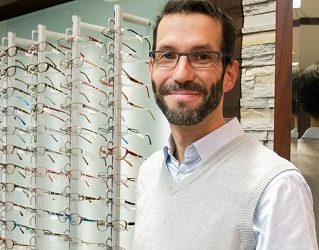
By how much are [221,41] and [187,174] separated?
0.33 metres

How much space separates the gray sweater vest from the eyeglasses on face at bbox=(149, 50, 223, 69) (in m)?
0.19

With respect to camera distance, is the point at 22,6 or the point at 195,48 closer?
the point at 195,48

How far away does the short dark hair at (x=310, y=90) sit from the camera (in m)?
1.50

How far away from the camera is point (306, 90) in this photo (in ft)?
4.94

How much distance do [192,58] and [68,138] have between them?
1.26 m

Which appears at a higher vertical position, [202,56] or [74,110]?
[202,56]

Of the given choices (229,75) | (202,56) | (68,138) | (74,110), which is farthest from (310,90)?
(68,138)

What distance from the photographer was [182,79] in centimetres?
99

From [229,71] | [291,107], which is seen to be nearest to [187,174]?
[229,71]

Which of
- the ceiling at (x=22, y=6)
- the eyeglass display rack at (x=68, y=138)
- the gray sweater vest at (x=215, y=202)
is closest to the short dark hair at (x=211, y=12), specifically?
the gray sweater vest at (x=215, y=202)

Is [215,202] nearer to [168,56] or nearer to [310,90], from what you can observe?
[168,56]

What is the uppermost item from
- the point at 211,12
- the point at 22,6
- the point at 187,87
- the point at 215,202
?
the point at 22,6

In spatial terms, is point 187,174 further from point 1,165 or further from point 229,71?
point 1,165

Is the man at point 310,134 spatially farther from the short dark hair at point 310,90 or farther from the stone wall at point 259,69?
the stone wall at point 259,69
